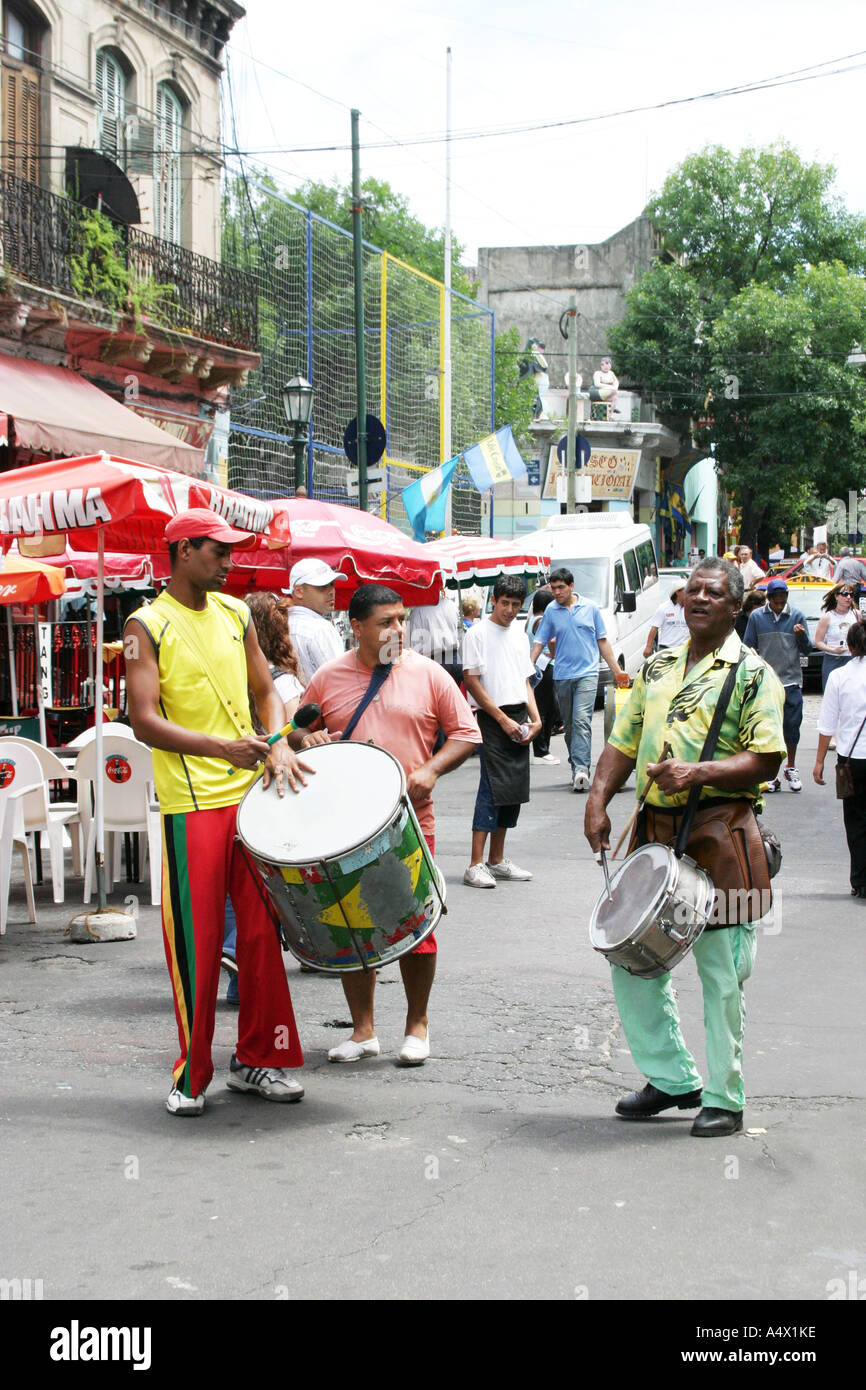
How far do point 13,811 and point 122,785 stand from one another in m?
0.82

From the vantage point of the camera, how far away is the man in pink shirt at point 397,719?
5.69 metres

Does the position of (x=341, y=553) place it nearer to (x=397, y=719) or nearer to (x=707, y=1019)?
(x=397, y=719)

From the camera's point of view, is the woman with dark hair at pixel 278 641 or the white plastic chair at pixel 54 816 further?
the white plastic chair at pixel 54 816

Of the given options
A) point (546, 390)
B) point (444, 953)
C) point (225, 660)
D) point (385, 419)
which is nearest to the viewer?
→ point (225, 660)

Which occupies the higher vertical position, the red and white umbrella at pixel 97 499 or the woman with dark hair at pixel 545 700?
the red and white umbrella at pixel 97 499

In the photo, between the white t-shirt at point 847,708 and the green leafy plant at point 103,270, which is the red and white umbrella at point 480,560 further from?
the white t-shirt at point 847,708

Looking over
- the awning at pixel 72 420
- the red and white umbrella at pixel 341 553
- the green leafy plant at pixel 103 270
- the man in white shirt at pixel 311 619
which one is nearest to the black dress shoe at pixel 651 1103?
the man in white shirt at pixel 311 619

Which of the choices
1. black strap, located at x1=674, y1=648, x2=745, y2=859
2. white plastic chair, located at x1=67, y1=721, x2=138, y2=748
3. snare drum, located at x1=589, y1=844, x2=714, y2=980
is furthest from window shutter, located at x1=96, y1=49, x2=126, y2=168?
snare drum, located at x1=589, y1=844, x2=714, y2=980

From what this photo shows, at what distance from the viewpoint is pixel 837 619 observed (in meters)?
15.5

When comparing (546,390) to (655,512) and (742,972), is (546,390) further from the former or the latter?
(742,972)

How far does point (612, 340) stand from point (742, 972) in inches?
1750

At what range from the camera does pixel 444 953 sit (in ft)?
25.9

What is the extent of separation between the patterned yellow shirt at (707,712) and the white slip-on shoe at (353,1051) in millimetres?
1614

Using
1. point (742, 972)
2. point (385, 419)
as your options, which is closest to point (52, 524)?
point (742, 972)
